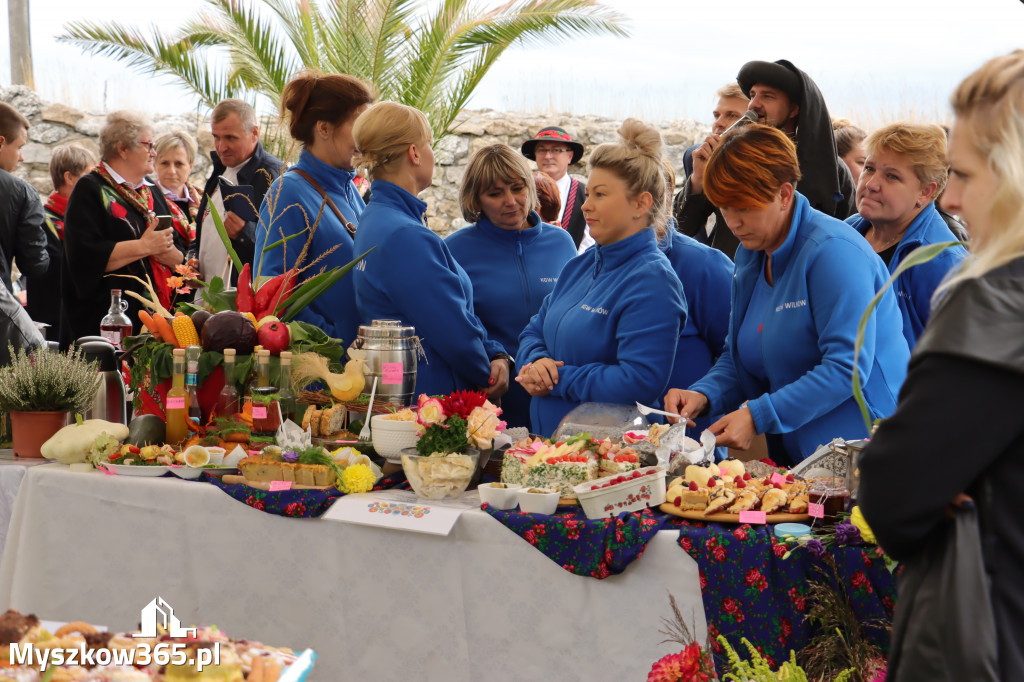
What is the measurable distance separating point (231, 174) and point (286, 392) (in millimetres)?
2457

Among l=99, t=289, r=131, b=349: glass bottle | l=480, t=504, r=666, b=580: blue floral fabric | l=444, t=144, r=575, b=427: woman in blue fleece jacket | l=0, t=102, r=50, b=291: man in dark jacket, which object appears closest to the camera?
l=480, t=504, r=666, b=580: blue floral fabric

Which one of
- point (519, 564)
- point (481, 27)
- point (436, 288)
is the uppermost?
point (481, 27)

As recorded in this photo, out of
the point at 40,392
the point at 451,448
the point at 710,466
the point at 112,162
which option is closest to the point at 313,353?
the point at 451,448

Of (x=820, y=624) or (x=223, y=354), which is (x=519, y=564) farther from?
(x=223, y=354)

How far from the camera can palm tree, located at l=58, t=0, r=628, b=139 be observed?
873 cm

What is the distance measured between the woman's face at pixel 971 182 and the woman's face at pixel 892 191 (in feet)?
6.15

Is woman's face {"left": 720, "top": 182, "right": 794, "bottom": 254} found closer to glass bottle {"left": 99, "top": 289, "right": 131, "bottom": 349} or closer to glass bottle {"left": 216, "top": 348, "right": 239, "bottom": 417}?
glass bottle {"left": 216, "top": 348, "right": 239, "bottom": 417}

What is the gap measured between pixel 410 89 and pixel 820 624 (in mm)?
7510

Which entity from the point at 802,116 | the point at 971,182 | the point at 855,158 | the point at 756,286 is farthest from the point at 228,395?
the point at 855,158

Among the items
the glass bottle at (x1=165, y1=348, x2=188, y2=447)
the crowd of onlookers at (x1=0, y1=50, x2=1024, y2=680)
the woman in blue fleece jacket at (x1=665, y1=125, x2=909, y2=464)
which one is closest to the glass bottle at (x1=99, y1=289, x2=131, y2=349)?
the crowd of onlookers at (x1=0, y1=50, x2=1024, y2=680)

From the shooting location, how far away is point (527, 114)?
12336mm

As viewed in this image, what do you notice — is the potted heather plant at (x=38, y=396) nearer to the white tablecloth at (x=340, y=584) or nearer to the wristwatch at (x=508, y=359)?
the white tablecloth at (x=340, y=584)

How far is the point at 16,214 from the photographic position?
15.6 feet

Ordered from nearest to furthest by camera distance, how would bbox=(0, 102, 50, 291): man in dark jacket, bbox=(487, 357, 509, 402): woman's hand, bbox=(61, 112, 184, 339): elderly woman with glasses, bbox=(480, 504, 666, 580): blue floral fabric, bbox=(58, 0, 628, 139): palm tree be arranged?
bbox=(480, 504, 666, 580): blue floral fabric → bbox=(487, 357, 509, 402): woman's hand → bbox=(0, 102, 50, 291): man in dark jacket → bbox=(61, 112, 184, 339): elderly woman with glasses → bbox=(58, 0, 628, 139): palm tree
